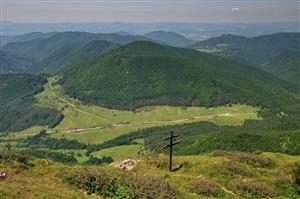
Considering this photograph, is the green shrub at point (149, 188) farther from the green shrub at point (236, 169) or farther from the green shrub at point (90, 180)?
the green shrub at point (236, 169)

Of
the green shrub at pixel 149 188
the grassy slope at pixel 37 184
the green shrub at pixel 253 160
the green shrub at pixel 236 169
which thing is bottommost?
the green shrub at pixel 253 160

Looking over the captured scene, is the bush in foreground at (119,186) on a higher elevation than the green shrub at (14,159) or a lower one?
lower

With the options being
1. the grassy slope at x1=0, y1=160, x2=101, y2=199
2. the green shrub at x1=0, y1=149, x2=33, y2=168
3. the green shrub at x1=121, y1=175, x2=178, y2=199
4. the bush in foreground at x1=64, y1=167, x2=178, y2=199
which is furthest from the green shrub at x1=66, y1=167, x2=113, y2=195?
the green shrub at x1=0, y1=149, x2=33, y2=168

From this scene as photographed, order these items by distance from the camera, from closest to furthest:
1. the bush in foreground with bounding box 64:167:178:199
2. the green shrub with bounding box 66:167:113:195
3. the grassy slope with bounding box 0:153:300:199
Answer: the grassy slope with bounding box 0:153:300:199 → the bush in foreground with bounding box 64:167:178:199 → the green shrub with bounding box 66:167:113:195

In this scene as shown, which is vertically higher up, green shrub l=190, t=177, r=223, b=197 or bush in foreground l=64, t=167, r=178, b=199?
bush in foreground l=64, t=167, r=178, b=199

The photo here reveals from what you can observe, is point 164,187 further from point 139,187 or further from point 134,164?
point 134,164

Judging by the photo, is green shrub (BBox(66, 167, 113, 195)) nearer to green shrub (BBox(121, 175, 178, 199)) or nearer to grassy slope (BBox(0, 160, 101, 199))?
grassy slope (BBox(0, 160, 101, 199))

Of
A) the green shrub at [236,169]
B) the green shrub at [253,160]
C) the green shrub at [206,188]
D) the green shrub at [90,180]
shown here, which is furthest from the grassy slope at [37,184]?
the green shrub at [253,160]

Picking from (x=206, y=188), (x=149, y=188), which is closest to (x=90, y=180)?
(x=149, y=188)

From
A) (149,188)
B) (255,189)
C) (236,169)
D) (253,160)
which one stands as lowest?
(253,160)

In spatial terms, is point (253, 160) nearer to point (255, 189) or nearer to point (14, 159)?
point (255, 189)
